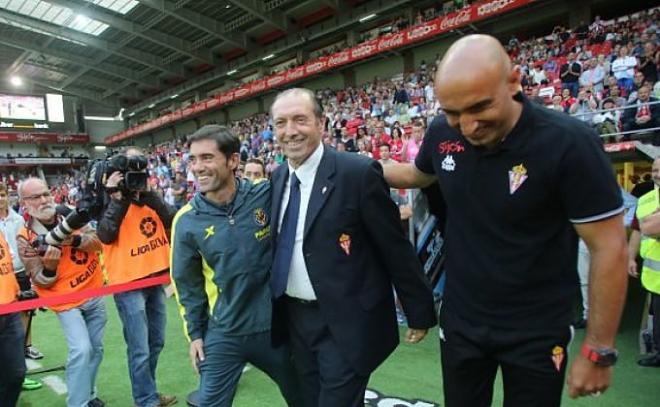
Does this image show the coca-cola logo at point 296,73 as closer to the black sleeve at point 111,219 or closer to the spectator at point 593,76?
the spectator at point 593,76

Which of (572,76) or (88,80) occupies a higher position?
(88,80)

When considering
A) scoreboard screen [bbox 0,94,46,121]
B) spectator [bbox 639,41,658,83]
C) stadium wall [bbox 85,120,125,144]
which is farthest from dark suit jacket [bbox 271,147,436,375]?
stadium wall [bbox 85,120,125,144]

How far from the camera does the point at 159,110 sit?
41750 mm

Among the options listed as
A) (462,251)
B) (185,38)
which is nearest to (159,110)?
(185,38)

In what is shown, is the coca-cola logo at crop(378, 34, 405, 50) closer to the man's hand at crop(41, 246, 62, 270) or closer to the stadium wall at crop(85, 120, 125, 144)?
the man's hand at crop(41, 246, 62, 270)

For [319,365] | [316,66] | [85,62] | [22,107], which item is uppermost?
[85,62]

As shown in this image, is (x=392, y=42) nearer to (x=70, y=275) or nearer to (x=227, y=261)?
(x=70, y=275)

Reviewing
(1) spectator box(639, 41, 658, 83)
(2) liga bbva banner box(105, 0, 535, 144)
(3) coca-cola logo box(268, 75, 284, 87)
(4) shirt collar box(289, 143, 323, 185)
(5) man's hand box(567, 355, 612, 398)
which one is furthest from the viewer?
(3) coca-cola logo box(268, 75, 284, 87)

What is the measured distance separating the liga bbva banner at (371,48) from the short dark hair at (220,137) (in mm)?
15905

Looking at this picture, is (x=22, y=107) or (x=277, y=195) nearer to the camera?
(x=277, y=195)

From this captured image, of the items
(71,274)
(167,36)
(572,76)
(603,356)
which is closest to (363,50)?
(572,76)

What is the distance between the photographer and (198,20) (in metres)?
26.2

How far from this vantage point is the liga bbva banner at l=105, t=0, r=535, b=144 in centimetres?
1664

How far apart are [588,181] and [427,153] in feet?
2.10
